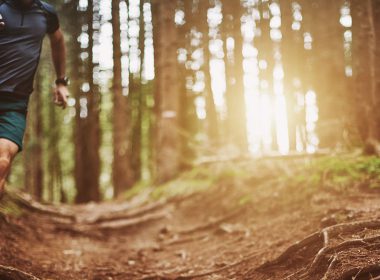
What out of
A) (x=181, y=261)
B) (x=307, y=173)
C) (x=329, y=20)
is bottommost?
(x=181, y=261)

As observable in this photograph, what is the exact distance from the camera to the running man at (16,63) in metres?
2.90

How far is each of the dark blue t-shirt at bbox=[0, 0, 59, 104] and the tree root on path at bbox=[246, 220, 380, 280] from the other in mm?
2764

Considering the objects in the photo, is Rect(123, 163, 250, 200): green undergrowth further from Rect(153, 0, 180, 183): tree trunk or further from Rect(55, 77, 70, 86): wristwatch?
Rect(55, 77, 70, 86): wristwatch

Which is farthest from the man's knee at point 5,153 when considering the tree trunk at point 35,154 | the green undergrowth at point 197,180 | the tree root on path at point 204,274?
the tree trunk at point 35,154

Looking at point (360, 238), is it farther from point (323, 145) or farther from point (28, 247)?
point (323, 145)

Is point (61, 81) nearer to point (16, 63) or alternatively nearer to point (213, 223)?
point (16, 63)

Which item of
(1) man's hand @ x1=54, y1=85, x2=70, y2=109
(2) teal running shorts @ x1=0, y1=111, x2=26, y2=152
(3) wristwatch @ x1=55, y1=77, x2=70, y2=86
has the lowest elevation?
(2) teal running shorts @ x1=0, y1=111, x2=26, y2=152

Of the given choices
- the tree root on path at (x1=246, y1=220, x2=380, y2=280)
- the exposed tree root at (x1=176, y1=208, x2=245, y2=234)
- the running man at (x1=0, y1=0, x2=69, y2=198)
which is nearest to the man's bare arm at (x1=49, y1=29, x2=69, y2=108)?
the running man at (x1=0, y1=0, x2=69, y2=198)

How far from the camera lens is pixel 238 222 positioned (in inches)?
226

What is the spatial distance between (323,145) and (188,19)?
6364 mm

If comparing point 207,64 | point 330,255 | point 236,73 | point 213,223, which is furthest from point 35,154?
point 330,255

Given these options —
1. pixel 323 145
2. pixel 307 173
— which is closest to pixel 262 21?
pixel 323 145

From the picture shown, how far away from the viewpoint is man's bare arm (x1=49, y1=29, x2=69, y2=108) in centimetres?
369

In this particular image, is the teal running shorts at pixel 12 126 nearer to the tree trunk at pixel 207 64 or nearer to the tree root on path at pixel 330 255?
the tree root on path at pixel 330 255
